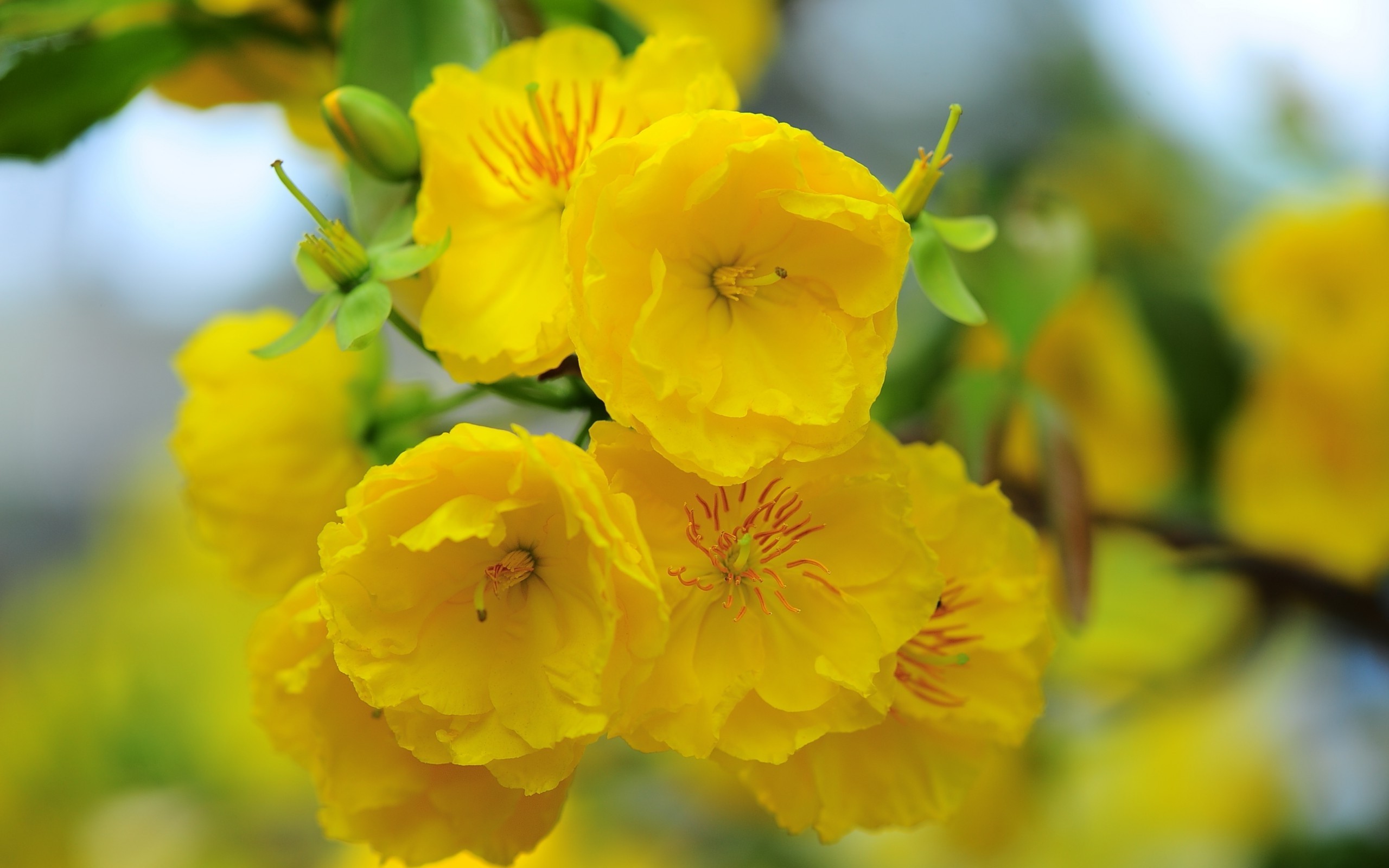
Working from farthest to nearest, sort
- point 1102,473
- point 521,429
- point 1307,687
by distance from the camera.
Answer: point 1307,687 < point 1102,473 < point 521,429

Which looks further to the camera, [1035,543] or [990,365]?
[990,365]

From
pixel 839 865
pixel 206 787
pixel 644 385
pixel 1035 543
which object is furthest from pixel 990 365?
pixel 206 787

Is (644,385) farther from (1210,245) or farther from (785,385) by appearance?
(1210,245)

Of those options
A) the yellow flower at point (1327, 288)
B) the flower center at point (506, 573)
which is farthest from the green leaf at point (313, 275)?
the yellow flower at point (1327, 288)

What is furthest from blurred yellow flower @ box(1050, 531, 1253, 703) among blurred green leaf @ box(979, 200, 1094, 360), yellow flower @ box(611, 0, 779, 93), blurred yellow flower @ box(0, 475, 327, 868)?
blurred yellow flower @ box(0, 475, 327, 868)

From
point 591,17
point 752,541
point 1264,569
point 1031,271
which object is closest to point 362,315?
point 752,541

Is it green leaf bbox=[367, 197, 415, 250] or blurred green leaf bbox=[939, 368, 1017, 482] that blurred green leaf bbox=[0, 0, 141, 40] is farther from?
blurred green leaf bbox=[939, 368, 1017, 482]

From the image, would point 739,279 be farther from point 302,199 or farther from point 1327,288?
point 1327,288
